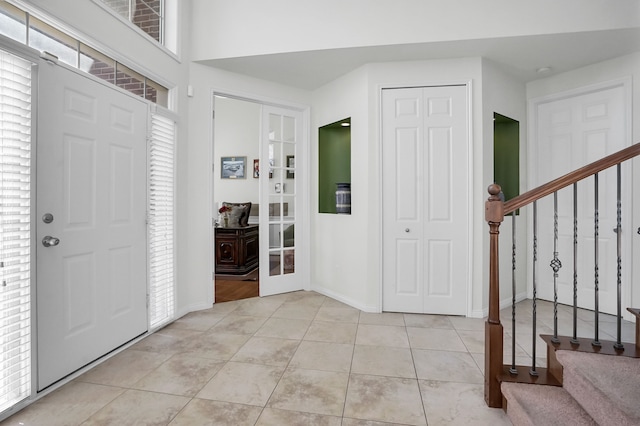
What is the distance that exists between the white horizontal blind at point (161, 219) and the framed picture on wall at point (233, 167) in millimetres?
3214

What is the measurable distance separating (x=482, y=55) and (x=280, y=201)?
2.71 meters

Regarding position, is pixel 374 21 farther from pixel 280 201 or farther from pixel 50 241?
pixel 50 241

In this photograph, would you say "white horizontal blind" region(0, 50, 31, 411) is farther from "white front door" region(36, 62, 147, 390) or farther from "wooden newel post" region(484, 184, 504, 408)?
"wooden newel post" region(484, 184, 504, 408)

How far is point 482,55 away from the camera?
3.15 metres

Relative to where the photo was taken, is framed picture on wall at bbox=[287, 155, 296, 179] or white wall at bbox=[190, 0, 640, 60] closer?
white wall at bbox=[190, 0, 640, 60]

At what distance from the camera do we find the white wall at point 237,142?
6.29 metres

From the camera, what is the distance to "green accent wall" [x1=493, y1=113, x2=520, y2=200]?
374cm

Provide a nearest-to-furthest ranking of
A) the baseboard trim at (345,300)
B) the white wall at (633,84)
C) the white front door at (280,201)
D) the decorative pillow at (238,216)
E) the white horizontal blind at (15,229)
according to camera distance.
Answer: the white horizontal blind at (15,229)
the white wall at (633,84)
the baseboard trim at (345,300)
the white front door at (280,201)
the decorative pillow at (238,216)

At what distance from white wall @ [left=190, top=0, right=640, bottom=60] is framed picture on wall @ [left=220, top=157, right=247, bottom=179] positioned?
306 centimetres

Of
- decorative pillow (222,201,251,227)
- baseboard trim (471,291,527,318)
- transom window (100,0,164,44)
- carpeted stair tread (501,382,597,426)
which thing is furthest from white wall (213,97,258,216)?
carpeted stair tread (501,382,597,426)

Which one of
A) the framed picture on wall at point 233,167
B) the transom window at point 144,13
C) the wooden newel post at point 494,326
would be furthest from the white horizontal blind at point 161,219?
the framed picture on wall at point 233,167

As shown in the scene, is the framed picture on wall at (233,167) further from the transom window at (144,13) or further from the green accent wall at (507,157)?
the green accent wall at (507,157)

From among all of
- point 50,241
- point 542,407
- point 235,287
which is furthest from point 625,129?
point 50,241

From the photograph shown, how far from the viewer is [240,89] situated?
363cm
